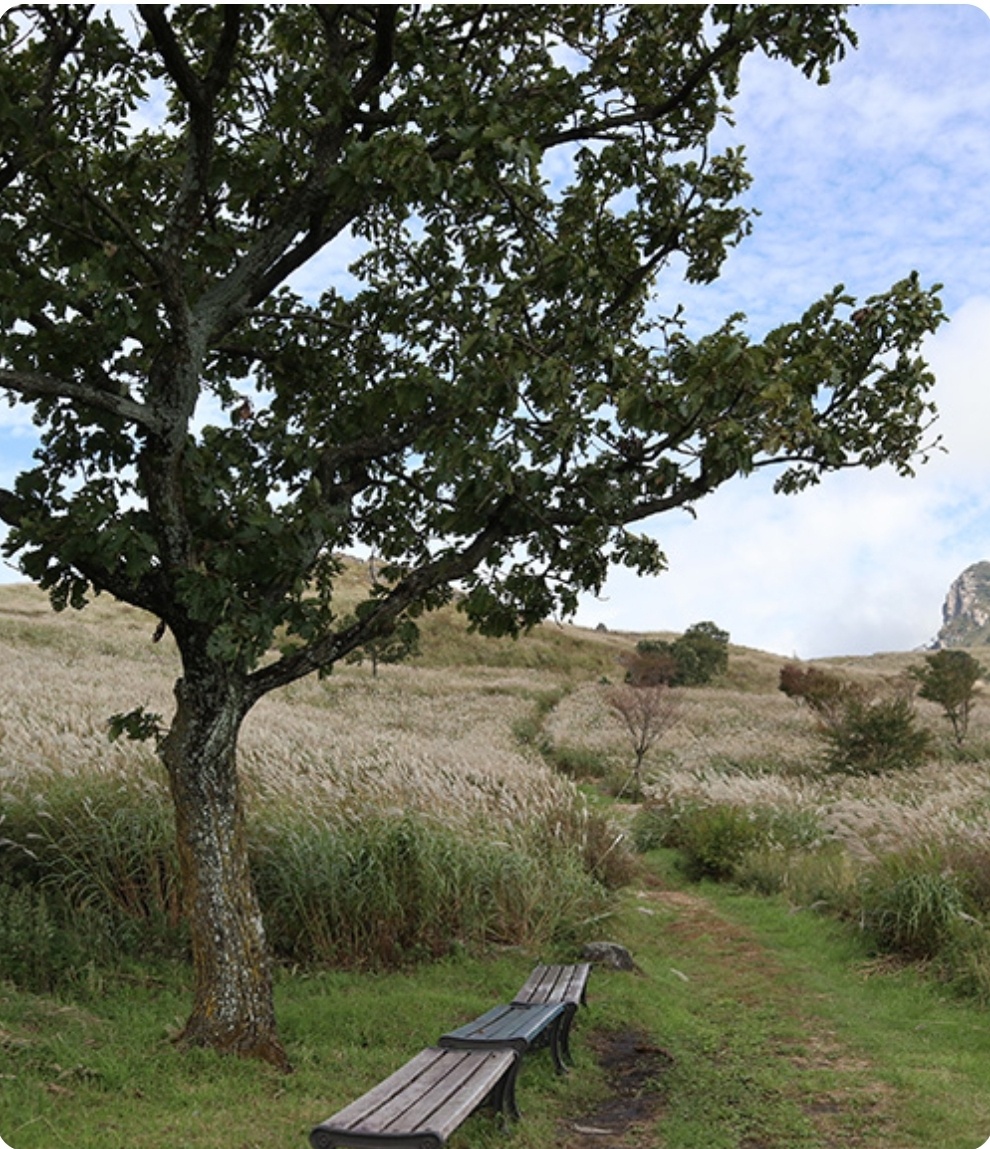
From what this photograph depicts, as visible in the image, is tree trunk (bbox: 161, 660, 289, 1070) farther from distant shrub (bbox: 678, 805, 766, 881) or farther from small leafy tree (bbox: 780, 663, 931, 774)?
small leafy tree (bbox: 780, 663, 931, 774)

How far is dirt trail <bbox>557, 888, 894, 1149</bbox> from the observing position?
6.34 m

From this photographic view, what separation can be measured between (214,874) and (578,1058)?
3.27 m

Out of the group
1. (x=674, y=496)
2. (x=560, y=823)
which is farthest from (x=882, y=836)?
(x=674, y=496)

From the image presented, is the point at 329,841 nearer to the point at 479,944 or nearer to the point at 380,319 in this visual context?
the point at 479,944

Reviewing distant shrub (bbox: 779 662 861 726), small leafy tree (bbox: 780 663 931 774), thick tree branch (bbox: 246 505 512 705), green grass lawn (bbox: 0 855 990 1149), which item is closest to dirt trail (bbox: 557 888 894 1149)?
green grass lawn (bbox: 0 855 990 1149)

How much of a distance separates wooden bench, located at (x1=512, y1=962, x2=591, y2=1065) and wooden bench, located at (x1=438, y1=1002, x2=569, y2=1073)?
0.18 ft

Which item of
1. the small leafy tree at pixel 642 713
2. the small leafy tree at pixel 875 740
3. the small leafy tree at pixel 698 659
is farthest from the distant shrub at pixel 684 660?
the small leafy tree at pixel 875 740

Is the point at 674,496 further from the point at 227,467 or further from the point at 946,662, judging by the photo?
the point at 946,662

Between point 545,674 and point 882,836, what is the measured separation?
56372mm

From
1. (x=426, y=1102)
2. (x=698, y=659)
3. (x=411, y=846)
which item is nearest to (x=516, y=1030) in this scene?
(x=426, y=1102)

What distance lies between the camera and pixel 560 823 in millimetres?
12398

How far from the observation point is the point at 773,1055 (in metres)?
8.07

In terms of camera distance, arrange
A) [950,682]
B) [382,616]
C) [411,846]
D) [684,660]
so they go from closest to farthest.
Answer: [382,616]
[411,846]
[950,682]
[684,660]

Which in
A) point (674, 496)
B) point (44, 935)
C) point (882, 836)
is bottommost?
point (44, 935)
